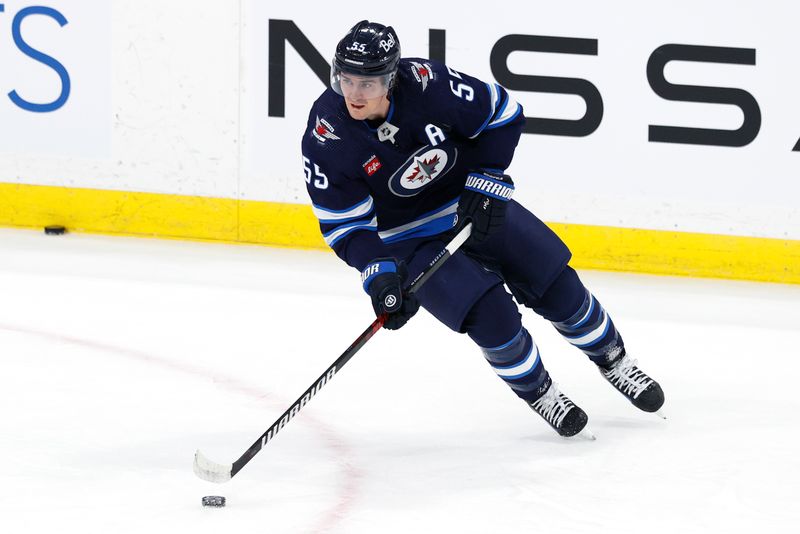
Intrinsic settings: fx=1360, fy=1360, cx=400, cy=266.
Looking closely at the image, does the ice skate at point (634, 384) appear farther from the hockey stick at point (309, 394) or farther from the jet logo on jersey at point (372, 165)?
the jet logo on jersey at point (372, 165)

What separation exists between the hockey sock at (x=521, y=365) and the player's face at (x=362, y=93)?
70 centimetres

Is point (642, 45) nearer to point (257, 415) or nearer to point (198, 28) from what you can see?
point (198, 28)

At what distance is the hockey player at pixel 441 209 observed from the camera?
3.33 m

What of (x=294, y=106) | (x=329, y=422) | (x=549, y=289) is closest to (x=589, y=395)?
(x=549, y=289)

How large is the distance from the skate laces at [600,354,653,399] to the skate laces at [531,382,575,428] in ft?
0.78

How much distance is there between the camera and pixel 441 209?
370 centimetres

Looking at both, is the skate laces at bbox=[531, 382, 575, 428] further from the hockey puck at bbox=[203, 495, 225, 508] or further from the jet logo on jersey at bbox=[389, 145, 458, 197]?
the hockey puck at bbox=[203, 495, 225, 508]

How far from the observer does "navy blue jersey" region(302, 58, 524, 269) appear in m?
3.40

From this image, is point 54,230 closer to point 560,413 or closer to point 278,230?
point 278,230

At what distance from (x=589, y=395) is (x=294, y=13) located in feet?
7.79

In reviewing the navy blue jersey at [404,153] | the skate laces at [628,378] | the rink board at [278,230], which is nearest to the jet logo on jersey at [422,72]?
the navy blue jersey at [404,153]

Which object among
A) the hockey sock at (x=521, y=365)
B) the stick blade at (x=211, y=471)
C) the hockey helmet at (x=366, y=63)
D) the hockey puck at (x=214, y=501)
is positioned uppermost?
the hockey helmet at (x=366, y=63)

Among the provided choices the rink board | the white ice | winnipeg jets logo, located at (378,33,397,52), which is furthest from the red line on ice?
the rink board

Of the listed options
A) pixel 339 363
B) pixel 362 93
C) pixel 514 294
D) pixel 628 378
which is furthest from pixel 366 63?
pixel 628 378
